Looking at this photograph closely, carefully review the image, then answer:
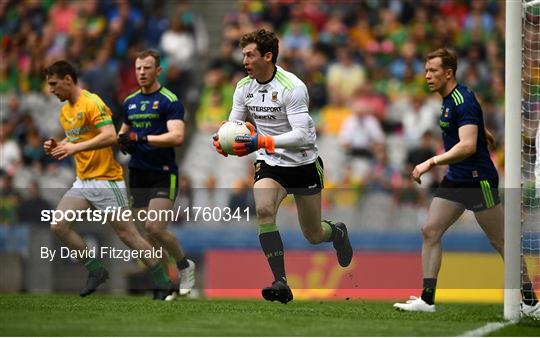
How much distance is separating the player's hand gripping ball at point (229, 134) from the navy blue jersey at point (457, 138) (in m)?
1.95

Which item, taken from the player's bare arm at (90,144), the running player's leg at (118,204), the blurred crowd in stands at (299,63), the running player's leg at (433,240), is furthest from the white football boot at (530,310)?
the blurred crowd in stands at (299,63)

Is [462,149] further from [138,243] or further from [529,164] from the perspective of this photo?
[138,243]

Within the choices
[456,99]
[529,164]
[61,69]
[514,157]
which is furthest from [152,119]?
[514,157]

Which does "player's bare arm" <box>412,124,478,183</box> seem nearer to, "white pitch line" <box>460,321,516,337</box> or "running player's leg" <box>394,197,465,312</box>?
"running player's leg" <box>394,197,465,312</box>

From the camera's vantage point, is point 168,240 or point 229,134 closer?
point 229,134

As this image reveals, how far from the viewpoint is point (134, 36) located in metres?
20.3

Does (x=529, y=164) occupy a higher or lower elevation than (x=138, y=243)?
higher

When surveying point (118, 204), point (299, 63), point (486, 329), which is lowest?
point (486, 329)

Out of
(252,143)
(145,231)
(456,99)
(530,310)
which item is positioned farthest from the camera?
(145,231)

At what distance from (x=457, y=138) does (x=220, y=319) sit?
2.83 meters

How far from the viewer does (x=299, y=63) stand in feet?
63.1

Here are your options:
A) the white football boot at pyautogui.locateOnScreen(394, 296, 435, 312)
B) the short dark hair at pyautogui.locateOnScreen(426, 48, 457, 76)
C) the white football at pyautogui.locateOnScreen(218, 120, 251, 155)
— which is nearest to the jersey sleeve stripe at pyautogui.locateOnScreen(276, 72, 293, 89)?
the white football at pyautogui.locateOnScreen(218, 120, 251, 155)

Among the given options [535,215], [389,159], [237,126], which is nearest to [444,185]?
[535,215]

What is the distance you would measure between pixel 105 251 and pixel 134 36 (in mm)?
7019
